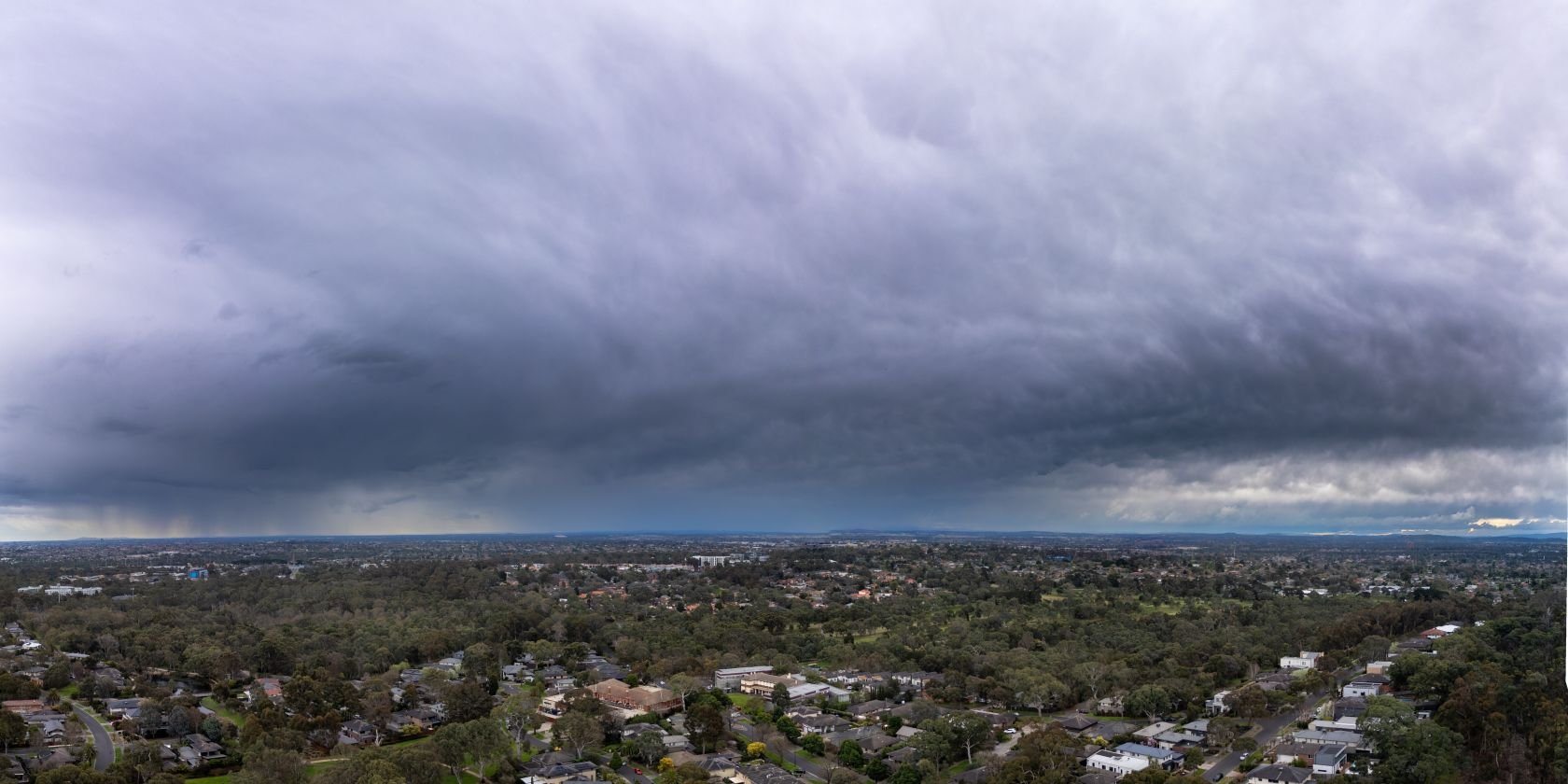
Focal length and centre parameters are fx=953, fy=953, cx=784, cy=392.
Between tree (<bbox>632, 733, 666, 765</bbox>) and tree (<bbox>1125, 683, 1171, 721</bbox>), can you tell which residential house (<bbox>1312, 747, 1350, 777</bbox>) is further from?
tree (<bbox>632, 733, 666, 765</bbox>)

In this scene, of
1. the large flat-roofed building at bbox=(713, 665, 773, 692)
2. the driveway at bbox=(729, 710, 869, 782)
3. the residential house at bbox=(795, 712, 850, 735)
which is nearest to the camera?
the driveway at bbox=(729, 710, 869, 782)

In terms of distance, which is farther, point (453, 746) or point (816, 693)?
point (816, 693)

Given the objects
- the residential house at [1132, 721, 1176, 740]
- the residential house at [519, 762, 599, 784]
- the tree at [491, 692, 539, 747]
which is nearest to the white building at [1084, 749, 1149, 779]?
the residential house at [1132, 721, 1176, 740]

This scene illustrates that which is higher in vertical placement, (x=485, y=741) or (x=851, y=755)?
(x=485, y=741)

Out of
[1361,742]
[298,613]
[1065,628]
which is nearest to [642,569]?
[298,613]

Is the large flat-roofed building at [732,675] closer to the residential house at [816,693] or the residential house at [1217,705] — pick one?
the residential house at [816,693]

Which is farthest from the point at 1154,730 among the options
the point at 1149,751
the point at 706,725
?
the point at 706,725

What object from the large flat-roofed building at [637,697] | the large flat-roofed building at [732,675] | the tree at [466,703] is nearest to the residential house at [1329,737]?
the large flat-roofed building at [732,675]

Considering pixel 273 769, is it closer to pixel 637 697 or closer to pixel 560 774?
pixel 560 774
